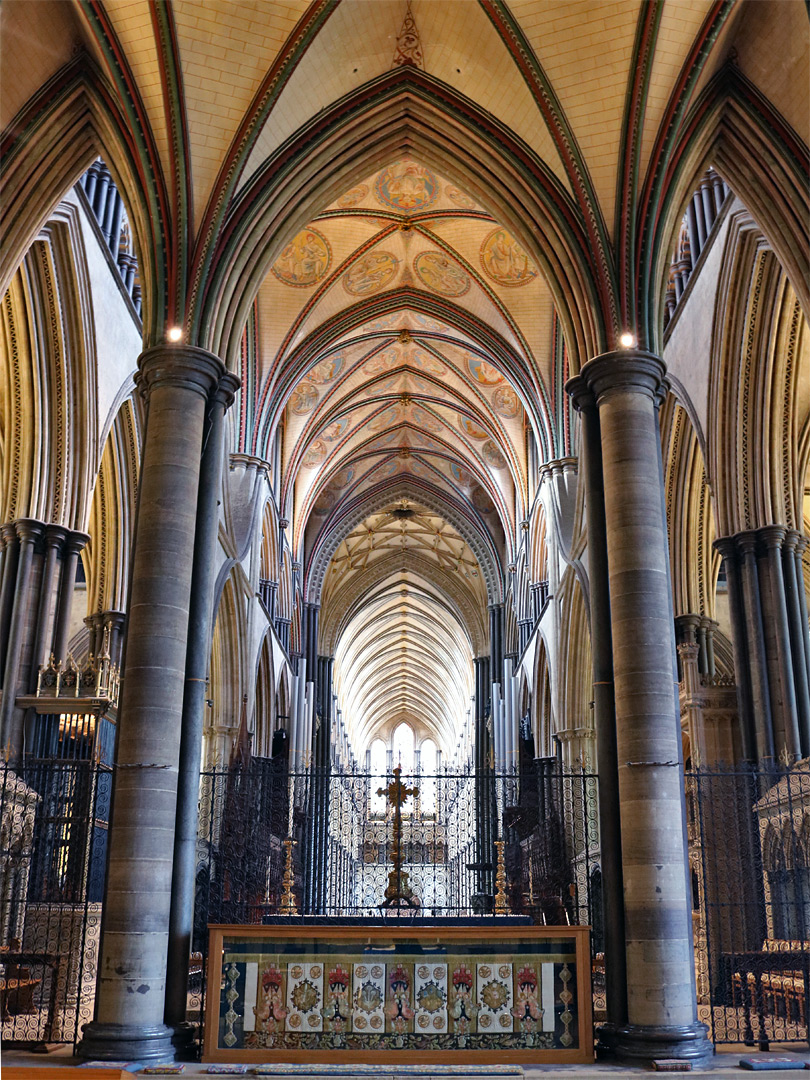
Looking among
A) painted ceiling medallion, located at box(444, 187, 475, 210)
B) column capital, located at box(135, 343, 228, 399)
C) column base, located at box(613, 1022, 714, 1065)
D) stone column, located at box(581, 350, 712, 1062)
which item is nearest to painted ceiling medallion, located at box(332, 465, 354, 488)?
painted ceiling medallion, located at box(444, 187, 475, 210)

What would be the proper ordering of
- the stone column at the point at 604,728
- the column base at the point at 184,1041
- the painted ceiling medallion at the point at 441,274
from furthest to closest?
1. the painted ceiling medallion at the point at 441,274
2. the stone column at the point at 604,728
3. the column base at the point at 184,1041

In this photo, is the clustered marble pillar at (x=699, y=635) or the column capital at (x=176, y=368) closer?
the column capital at (x=176, y=368)

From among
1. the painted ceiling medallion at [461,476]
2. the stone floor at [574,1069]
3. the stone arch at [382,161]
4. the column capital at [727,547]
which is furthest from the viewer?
the painted ceiling medallion at [461,476]

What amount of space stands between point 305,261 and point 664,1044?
46.9 ft

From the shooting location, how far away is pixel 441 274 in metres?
19.3

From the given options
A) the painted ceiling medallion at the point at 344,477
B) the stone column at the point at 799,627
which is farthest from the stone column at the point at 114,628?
the painted ceiling medallion at the point at 344,477

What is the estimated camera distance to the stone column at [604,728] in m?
8.58

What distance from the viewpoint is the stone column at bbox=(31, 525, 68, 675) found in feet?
45.6

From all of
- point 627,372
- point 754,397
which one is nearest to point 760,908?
point 754,397

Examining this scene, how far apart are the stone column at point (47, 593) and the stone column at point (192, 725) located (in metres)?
4.84

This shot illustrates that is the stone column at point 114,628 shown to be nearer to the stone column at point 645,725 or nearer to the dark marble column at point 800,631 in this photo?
the stone column at point 645,725

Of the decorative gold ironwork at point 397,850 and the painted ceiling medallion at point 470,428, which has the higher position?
the painted ceiling medallion at point 470,428

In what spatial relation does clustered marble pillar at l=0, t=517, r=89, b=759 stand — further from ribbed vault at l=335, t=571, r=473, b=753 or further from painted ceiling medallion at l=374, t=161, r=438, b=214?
ribbed vault at l=335, t=571, r=473, b=753

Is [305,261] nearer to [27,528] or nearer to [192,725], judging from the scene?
[27,528]
